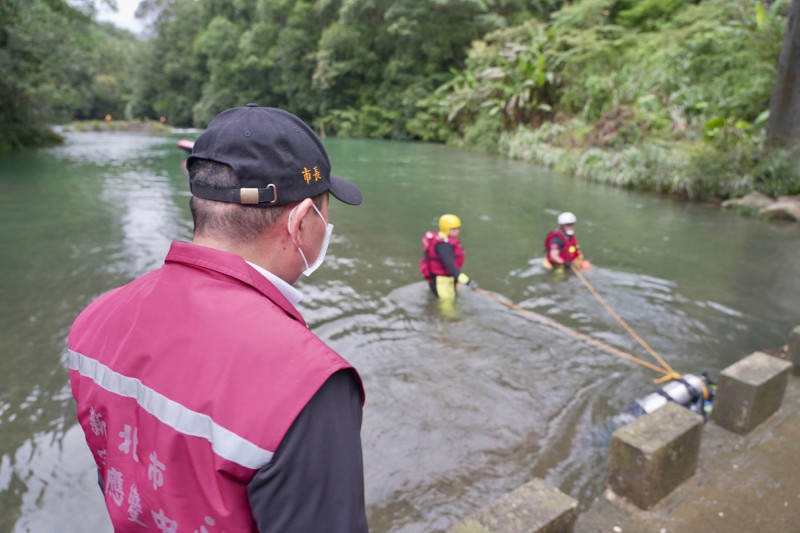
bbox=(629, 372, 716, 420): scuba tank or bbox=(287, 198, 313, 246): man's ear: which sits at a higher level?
bbox=(287, 198, 313, 246): man's ear

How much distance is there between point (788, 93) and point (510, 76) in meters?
16.1

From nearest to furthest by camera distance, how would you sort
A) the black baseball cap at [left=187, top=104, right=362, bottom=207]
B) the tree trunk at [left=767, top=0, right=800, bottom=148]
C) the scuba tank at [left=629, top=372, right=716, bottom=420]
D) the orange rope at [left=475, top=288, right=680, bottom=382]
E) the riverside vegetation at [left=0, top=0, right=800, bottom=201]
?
the black baseball cap at [left=187, top=104, right=362, bottom=207], the scuba tank at [left=629, top=372, right=716, bottom=420], the orange rope at [left=475, top=288, right=680, bottom=382], the tree trunk at [left=767, top=0, right=800, bottom=148], the riverside vegetation at [left=0, top=0, right=800, bottom=201]

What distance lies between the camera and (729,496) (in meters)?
3.69

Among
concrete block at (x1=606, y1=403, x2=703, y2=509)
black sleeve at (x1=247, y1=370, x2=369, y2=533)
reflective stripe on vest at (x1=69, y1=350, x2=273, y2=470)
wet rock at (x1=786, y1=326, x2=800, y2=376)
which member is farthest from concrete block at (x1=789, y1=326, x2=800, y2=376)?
reflective stripe on vest at (x1=69, y1=350, x2=273, y2=470)

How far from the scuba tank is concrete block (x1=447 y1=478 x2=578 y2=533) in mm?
2181

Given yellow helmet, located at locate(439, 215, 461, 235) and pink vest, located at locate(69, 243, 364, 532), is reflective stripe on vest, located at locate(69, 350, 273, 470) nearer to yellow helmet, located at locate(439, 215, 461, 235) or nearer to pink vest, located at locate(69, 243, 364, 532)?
pink vest, located at locate(69, 243, 364, 532)

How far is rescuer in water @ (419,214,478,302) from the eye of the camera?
298 inches

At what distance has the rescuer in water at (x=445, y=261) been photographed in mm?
7564

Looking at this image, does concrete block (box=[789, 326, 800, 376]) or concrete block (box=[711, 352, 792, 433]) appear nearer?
concrete block (box=[711, 352, 792, 433])

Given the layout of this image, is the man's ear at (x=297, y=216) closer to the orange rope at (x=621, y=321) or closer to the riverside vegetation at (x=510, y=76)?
the orange rope at (x=621, y=321)

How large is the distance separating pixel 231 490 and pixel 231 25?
59930 millimetres

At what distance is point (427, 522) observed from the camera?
4.04 meters

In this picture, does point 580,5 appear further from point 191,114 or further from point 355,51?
point 191,114

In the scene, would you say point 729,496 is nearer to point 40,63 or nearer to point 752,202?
point 752,202
